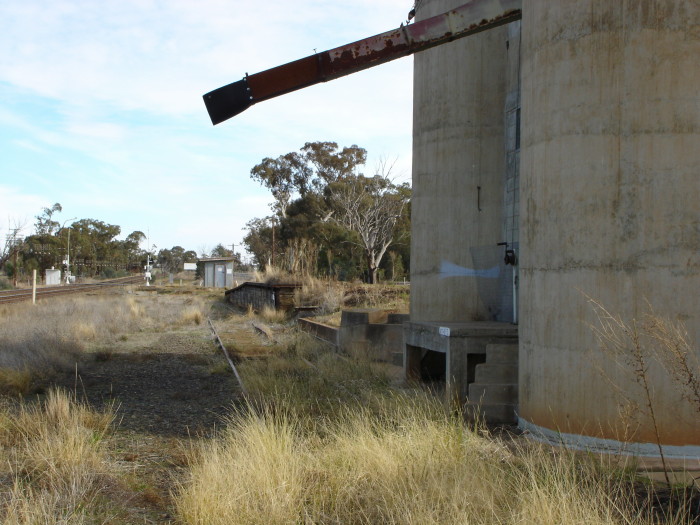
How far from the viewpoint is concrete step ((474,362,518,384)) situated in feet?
27.0

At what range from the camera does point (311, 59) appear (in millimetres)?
9078

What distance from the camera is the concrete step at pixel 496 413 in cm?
796

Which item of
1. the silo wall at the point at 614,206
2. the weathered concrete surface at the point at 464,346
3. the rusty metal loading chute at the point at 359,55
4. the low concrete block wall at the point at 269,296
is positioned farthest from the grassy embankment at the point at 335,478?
the low concrete block wall at the point at 269,296

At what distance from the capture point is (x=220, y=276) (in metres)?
60.8

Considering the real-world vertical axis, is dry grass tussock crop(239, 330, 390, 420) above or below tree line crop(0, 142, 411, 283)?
below

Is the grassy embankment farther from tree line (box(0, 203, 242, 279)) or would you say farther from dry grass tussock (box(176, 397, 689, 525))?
tree line (box(0, 203, 242, 279))

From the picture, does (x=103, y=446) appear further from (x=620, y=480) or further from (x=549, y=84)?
(x=549, y=84)

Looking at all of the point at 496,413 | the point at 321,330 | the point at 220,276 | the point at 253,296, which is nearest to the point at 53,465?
the point at 496,413

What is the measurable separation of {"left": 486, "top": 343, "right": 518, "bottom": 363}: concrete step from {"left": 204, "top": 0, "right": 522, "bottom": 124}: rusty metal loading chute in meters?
3.89

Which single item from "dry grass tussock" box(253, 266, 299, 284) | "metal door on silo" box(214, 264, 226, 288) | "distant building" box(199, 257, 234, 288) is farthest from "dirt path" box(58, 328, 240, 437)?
"metal door on silo" box(214, 264, 226, 288)

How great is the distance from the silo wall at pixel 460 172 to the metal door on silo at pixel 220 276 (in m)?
50.7

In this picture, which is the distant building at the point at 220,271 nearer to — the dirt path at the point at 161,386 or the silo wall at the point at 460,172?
the dirt path at the point at 161,386

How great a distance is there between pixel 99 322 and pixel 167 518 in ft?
59.1

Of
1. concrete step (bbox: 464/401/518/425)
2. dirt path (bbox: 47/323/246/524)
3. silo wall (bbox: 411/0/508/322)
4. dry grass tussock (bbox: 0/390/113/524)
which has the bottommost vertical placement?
dirt path (bbox: 47/323/246/524)
